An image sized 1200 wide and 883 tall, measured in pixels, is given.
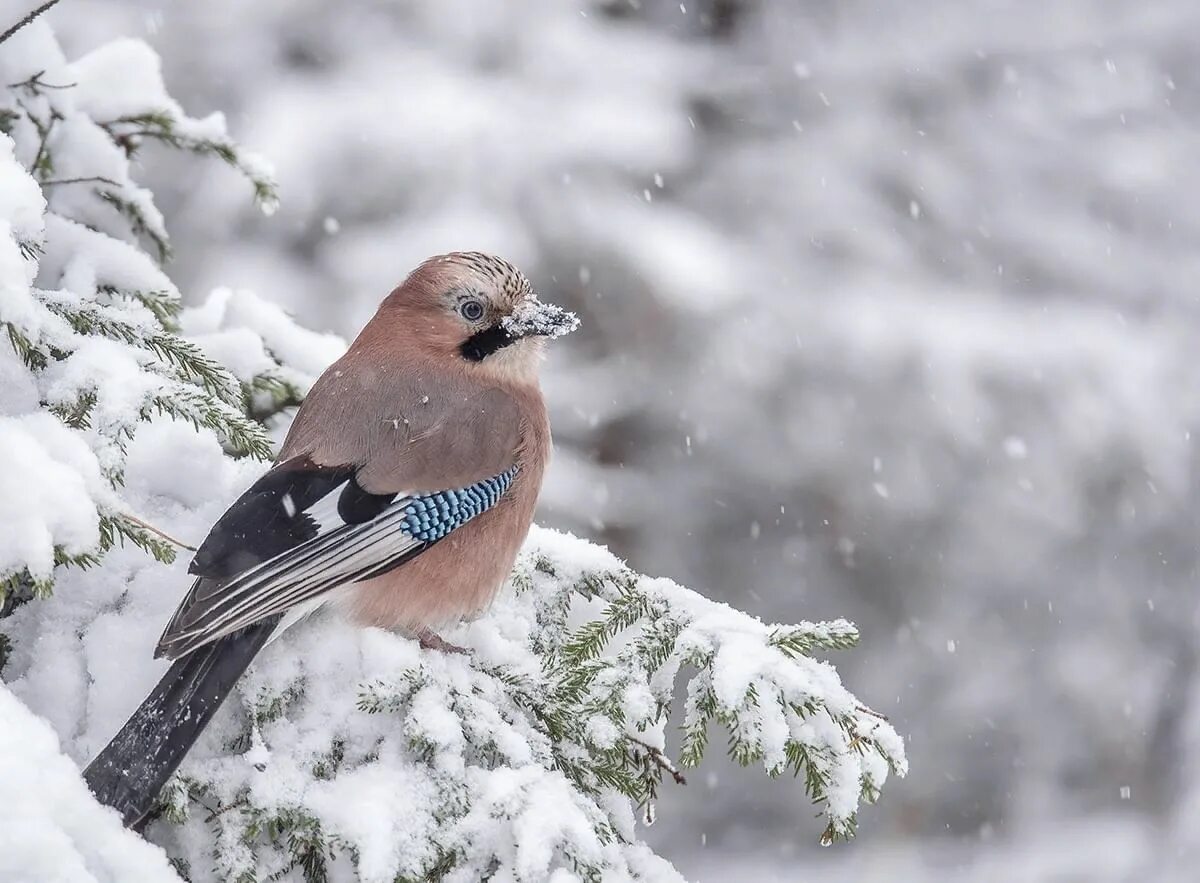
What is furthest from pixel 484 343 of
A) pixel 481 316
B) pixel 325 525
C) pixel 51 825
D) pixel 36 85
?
pixel 51 825

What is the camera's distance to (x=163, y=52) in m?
6.17

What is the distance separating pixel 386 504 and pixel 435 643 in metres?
0.30

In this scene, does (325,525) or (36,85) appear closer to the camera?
(325,525)

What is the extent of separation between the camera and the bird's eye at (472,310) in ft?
10.3

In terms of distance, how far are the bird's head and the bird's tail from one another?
1.12 meters

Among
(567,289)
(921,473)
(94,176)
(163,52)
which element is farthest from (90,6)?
(921,473)

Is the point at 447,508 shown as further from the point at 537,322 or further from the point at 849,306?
the point at 849,306

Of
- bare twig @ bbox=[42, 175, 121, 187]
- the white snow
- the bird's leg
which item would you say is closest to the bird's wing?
the bird's leg

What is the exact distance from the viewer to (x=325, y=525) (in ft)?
8.22

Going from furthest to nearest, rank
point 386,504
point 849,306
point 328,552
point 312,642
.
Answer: point 849,306
point 386,504
point 328,552
point 312,642

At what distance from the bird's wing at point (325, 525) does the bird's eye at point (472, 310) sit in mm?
256

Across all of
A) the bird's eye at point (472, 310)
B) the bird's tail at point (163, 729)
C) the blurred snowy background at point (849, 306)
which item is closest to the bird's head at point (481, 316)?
the bird's eye at point (472, 310)

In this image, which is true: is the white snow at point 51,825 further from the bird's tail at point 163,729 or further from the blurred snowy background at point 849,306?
the blurred snowy background at point 849,306

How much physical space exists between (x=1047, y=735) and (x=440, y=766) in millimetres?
5049
